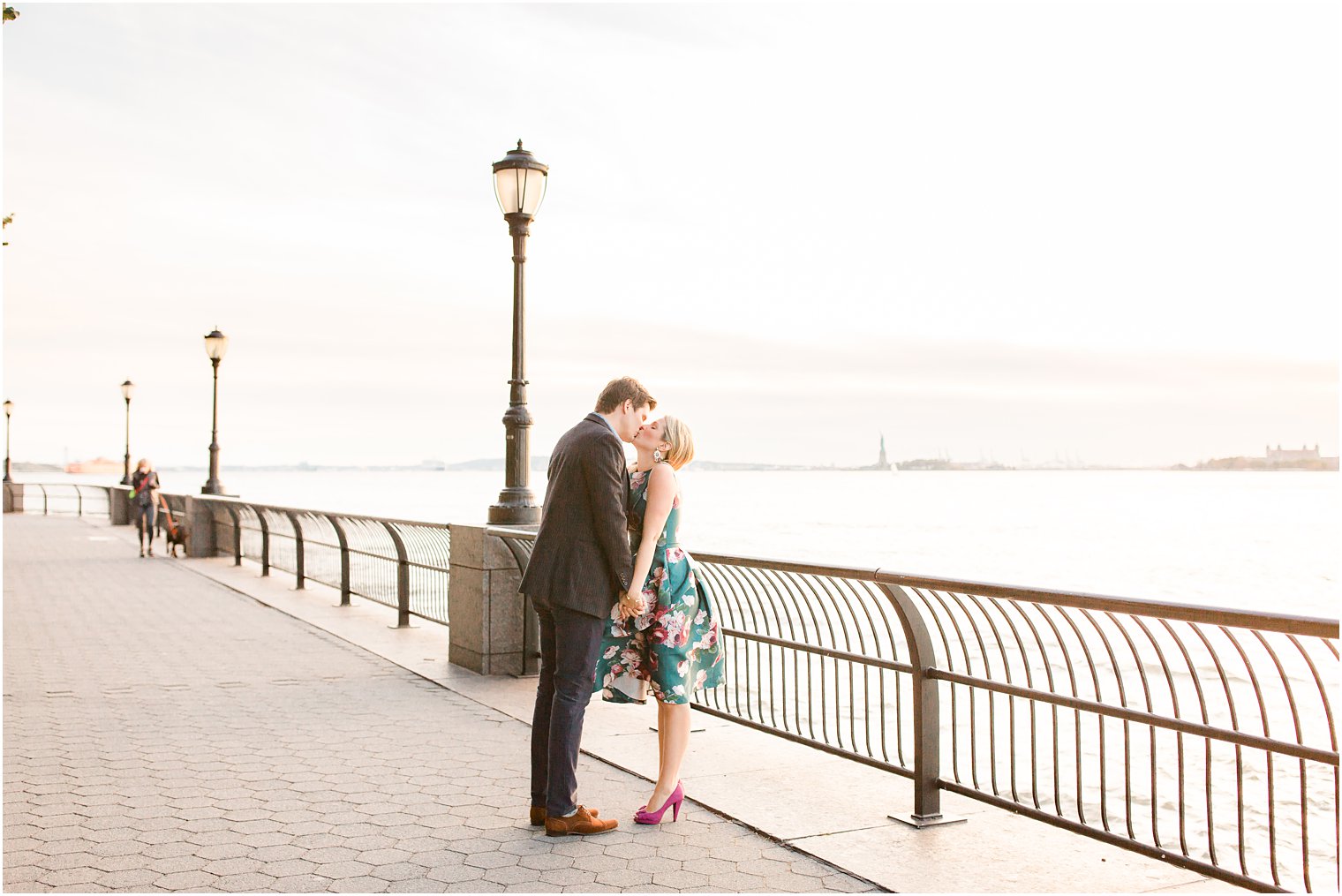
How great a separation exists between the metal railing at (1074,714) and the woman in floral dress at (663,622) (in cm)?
30

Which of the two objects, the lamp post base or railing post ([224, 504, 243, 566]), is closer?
the lamp post base

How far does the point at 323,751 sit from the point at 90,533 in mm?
27108

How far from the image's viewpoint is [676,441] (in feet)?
16.6

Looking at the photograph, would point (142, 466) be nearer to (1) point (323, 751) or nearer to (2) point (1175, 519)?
(1) point (323, 751)

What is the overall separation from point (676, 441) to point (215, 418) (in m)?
22.0

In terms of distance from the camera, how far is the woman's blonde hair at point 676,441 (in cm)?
507

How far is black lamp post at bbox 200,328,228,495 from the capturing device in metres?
23.9

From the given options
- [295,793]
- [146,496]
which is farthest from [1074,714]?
[146,496]

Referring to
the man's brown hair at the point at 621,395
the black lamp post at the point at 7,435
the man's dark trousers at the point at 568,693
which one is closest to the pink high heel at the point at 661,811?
the man's dark trousers at the point at 568,693

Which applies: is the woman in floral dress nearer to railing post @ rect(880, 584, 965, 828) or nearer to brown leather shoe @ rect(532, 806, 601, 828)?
brown leather shoe @ rect(532, 806, 601, 828)

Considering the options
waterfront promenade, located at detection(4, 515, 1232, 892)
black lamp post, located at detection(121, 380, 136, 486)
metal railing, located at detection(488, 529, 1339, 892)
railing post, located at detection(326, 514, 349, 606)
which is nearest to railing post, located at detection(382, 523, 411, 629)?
railing post, located at detection(326, 514, 349, 606)

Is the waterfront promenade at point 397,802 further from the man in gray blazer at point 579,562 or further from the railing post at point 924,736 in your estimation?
the man in gray blazer at point 579,562

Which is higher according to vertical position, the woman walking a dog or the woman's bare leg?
the woman walking a dog

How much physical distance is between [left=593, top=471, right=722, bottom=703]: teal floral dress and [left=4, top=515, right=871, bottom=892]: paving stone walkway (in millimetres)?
655
